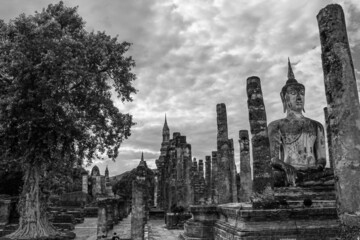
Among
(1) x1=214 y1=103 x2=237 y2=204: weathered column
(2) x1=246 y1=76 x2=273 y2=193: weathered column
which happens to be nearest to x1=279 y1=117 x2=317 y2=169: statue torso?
(2) x1=246 y1=76 x2=273 y2=193: weathered column

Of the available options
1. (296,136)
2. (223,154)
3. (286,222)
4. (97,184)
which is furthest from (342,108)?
(97,184)

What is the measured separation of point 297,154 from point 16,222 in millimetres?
15301

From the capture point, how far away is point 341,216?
18.0ft

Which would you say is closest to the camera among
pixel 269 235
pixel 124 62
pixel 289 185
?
pixel 269 235

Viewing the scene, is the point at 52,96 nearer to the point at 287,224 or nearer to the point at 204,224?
the point at 204,224

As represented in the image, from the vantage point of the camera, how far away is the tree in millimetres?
13852

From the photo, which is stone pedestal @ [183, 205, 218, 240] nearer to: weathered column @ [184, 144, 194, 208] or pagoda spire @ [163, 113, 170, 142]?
weathered column @ [184, 144, 194, 208]

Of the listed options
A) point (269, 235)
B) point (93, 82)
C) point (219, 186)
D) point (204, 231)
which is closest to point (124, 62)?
point (93, 82)

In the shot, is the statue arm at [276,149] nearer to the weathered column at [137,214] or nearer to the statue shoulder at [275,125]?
the statue shoulder at [275,125]

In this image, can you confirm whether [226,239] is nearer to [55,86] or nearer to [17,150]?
[55,86]

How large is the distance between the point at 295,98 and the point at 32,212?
1236 cm

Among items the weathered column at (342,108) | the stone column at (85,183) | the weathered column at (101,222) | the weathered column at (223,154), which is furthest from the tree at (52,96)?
the stone column at (85,183)

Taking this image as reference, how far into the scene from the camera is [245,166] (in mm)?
14766

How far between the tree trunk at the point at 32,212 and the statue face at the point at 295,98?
Answer: 1183 centimetres
